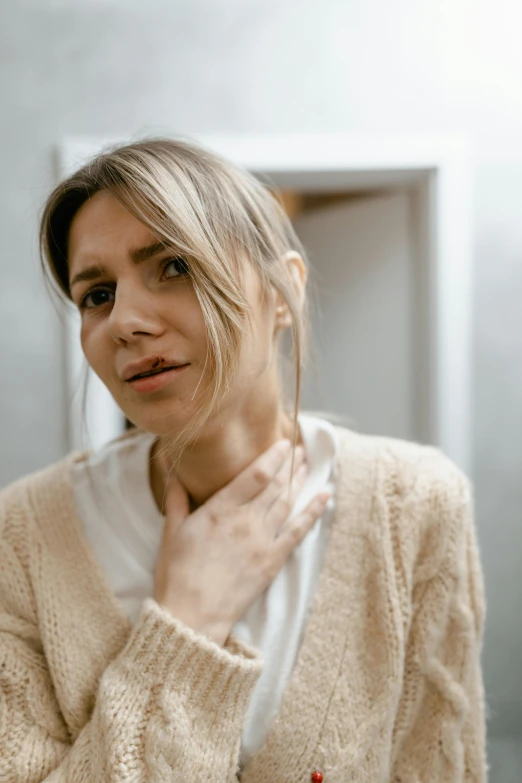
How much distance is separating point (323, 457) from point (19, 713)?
462mm

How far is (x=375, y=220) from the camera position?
166 centimetres

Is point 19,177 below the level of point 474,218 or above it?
above

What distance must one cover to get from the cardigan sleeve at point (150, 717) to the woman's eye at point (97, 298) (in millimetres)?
339

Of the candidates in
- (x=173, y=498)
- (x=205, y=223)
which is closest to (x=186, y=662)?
(x=173, y=498)

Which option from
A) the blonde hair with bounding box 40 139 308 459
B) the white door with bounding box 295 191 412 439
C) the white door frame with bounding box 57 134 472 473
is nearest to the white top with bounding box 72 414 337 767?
the blonde hair with bounding box 40 139 308 459

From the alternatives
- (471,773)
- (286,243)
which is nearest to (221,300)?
(286,243)

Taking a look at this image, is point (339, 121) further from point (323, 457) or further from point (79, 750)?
point (79, 750)

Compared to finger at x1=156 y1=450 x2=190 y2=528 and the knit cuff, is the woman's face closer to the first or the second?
finger at x1=156 y1=450 x2=190 y2=528

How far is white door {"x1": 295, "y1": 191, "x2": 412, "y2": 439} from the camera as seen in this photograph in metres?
1.55

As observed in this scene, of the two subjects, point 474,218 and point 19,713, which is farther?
point 474,218

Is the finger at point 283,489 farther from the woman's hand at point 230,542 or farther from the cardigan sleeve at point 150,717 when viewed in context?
the cardigan sleeve at point 150,717

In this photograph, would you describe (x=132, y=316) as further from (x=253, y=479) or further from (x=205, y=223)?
(x=253, y=479)

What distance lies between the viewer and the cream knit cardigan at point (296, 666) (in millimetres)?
661

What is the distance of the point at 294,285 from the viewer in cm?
79
